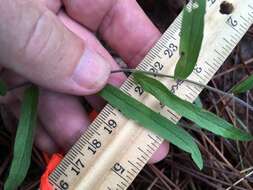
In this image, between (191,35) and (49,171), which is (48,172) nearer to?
(49,171)

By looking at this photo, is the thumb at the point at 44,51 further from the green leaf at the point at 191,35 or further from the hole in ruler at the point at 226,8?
the hole in ruler at the point at 226,8

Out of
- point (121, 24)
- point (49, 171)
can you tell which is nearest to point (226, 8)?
point (121, 24)

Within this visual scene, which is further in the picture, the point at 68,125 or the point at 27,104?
the point at 68,125

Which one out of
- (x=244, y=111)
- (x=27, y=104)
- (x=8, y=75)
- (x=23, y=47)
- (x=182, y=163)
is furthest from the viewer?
(x=244, y=111)

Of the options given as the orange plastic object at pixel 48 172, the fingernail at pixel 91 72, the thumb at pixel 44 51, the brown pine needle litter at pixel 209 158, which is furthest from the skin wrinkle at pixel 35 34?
the brown pine needle litter at pixel 209 158

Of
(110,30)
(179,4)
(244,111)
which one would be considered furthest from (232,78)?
(110,30)

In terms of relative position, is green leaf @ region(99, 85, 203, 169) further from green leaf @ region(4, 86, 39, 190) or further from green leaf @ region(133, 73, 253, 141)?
green leaf @ region(4, 86, 39, 190)

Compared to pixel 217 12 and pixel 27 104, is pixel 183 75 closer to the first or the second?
pixel 217 12
